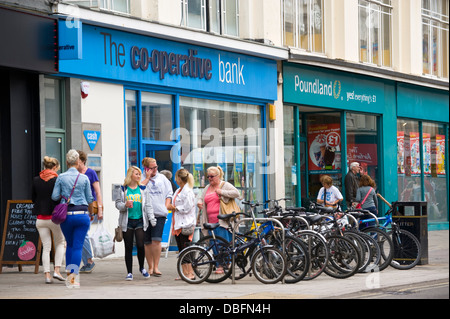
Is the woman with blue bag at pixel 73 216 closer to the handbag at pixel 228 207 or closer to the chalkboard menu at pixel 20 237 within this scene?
the chalkboard menu at pixel 20 237

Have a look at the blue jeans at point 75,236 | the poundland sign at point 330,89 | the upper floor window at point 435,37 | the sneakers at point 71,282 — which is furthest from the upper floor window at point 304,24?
the sneakers at point 71,282

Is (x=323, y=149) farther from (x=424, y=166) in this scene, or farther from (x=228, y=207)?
(x=228, y=207)

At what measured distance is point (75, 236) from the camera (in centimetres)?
1155

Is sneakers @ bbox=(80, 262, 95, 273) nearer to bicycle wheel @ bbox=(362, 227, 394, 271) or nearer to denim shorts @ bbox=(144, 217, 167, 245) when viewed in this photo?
denim shorts @ bbox=(144, 217, 167, 245)

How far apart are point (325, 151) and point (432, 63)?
22.3 ft

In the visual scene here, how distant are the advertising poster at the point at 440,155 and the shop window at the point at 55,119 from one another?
16.5 metres

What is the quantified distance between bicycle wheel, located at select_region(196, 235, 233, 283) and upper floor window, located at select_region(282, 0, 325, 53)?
407 inches

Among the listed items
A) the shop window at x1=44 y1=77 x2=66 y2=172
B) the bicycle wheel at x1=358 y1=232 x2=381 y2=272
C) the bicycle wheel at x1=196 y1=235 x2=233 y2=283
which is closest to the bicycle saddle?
the bicycle wheel at x1=196 y1=235 x2=233 y2=283

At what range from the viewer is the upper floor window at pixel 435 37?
28.2 m

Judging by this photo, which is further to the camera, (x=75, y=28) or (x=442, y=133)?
(x=442, y=133)

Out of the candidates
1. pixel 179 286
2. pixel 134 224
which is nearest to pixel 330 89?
pixel 134 224
